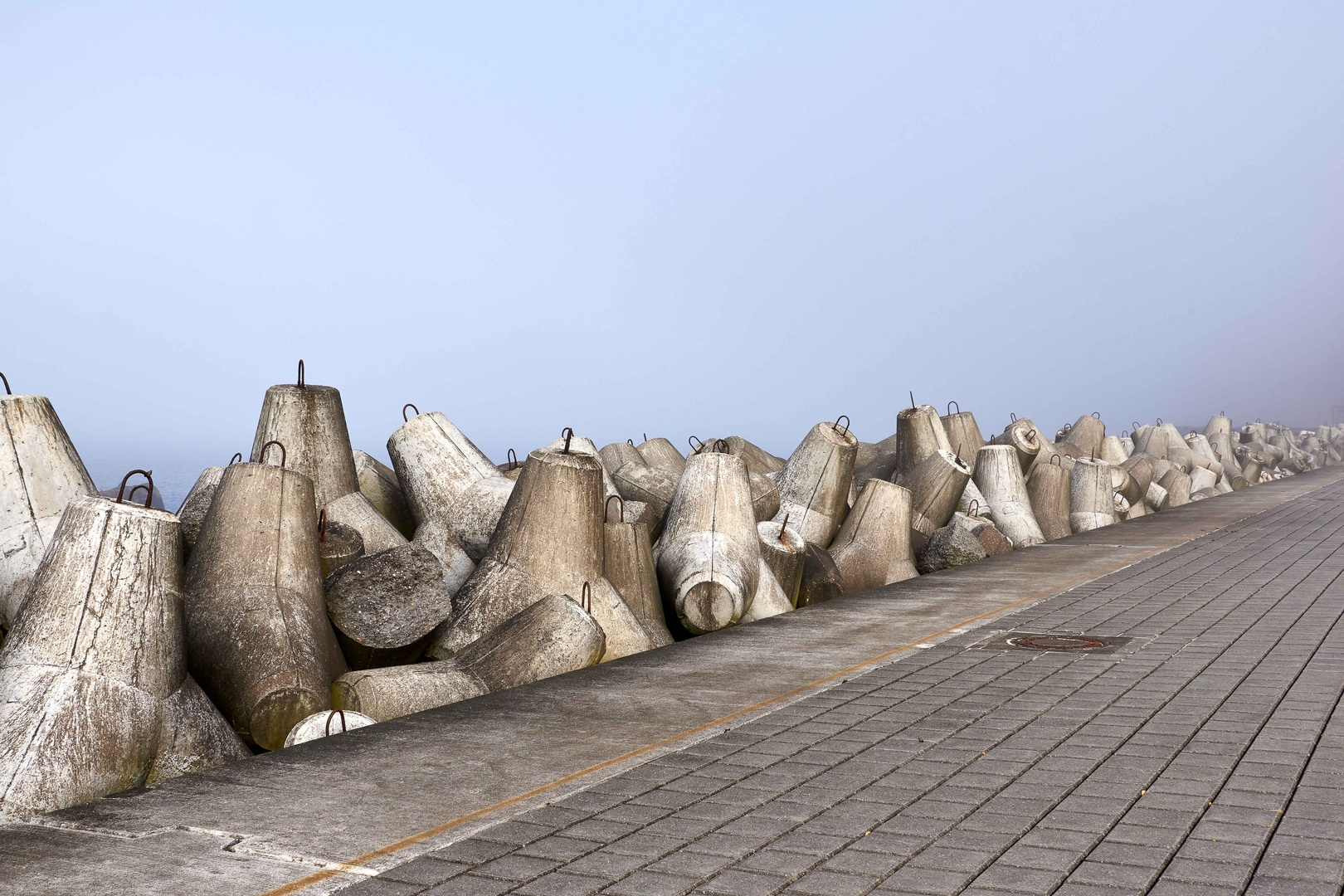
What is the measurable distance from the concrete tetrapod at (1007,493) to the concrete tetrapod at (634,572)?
230 inches

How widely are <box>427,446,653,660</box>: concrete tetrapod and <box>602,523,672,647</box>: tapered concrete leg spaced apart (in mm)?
297

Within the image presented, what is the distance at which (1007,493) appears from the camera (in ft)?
42.5

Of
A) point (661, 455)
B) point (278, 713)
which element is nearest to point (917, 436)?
point (661, 455)

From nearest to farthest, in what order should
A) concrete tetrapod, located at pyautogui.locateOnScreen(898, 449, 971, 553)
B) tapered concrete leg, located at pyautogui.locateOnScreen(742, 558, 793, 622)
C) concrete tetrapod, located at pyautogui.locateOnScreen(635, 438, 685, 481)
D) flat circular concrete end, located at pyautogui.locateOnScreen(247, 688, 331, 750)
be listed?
flat circular concrete end, located at pyautogui.locateOnScreen(247, 688, 331, 750)
tapered concrete leg, located at pyautogui.locateOnScreen(742, 558, 793, 622)
concrete tetrapod, located at pyautogui.locateOnScreen(898, 449, 971, 553)
concrete tetrapod, located at pyautogui.locateOnScreen(635, 438, 685, 481)

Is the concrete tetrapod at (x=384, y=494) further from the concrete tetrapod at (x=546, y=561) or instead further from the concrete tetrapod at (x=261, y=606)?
the concrete tetrapod at (x=261, y=606)

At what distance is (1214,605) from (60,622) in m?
6.53

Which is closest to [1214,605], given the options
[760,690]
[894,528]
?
[894,528]

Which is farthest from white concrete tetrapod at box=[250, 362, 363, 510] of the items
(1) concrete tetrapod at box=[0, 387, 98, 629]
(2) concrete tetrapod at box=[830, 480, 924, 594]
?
(2) concrete tetrapod at box=[830, 480, 924, 594]

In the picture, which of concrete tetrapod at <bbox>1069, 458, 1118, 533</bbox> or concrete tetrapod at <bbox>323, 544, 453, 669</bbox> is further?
concrete tetrapod at <bbox>1069, 458, 1118, 533</bbox>

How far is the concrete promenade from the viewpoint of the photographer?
306 centimetres

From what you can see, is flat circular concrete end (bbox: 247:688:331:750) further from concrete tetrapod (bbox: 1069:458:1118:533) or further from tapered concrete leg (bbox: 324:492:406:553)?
concrete tetrapod (bbox: 1069:458:1118:533)

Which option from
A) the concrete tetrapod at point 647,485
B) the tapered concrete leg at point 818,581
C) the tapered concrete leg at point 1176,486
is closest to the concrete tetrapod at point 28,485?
the concrete tetrapod at point 647,485

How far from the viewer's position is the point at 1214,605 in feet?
24.7

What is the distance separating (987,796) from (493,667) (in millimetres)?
2814
